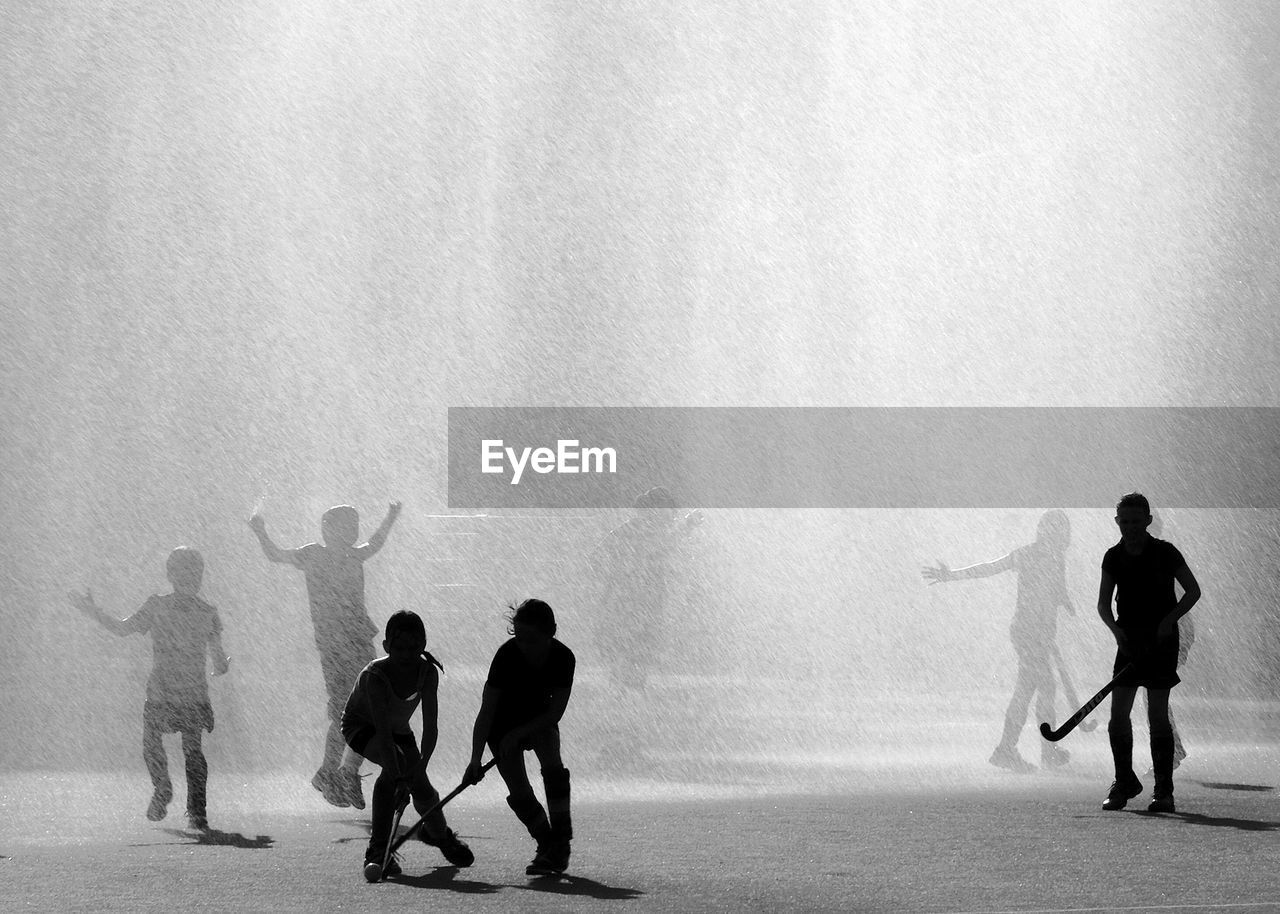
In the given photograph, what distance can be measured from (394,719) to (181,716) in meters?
2.06

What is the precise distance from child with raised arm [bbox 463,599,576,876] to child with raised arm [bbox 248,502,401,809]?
2189mm

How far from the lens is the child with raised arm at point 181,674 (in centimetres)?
824

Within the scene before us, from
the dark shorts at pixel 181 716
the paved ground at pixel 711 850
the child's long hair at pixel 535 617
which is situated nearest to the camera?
the paved ground at pixel 711 850

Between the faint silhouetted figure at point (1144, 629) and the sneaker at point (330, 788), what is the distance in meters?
3.42

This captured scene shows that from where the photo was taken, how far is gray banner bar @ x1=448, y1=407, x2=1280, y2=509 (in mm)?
27562

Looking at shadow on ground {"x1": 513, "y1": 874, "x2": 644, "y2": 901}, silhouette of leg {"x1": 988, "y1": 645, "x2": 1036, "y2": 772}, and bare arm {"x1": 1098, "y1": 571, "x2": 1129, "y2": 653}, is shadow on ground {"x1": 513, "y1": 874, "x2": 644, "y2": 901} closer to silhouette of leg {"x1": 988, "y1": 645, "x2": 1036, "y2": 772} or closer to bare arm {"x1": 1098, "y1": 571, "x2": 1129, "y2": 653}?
bare arm {"x1": 1098, "y1": 571, "x2": 1129, "y2": 653}

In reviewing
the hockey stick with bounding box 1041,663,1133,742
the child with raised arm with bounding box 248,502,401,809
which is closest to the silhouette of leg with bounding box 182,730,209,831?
the child with raised arm with bounding box 248,502,401,809

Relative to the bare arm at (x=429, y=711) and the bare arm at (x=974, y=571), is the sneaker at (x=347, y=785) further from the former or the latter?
the bare arm at (x=974, y=571)

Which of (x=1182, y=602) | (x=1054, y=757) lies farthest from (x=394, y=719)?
(x=1054, y=757)

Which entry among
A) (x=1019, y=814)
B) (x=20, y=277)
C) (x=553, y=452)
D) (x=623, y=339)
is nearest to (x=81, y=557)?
(x=20, y=277)

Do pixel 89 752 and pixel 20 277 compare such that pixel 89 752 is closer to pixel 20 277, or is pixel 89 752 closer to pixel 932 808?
pixel 932 808

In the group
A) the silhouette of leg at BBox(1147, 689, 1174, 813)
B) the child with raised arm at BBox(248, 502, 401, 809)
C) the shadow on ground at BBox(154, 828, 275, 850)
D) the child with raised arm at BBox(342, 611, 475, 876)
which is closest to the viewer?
the child with raised arm at BBox(342, 611, 475, 876)

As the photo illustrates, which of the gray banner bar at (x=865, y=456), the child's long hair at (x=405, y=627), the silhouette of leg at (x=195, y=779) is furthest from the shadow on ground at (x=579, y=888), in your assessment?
the gray banner bar at (x=865, y=456)

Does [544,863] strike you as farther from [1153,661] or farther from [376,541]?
[1153,661]
